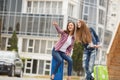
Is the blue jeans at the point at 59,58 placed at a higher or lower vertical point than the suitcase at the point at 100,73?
higher

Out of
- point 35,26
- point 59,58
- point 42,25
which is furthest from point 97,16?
point 59,58

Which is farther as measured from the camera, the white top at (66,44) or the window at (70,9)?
the window at (70,9)

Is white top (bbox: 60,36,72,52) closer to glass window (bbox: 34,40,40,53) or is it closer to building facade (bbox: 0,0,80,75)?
building facade (bbox: 0,0,80,75)

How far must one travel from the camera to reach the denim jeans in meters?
9.96

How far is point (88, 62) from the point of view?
10188 mm

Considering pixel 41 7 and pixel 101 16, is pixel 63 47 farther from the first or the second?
pixel 101 16

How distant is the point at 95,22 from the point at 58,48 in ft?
149

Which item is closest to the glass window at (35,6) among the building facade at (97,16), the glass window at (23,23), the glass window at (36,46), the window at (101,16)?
the glass window at (23,23)

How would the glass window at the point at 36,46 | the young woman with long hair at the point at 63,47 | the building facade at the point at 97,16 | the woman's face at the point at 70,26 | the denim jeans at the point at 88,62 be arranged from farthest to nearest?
the building facade at the point at 97,16
the glass window at the point at 36,46
the denim jeans at the point at 88,62
the young woman with long hair at the point at 63,47
the woman's face at the point at 70,26

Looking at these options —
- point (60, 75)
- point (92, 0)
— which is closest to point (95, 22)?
point (92, 0)

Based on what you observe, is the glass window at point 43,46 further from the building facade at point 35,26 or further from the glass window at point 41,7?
the glass window at point 41,7

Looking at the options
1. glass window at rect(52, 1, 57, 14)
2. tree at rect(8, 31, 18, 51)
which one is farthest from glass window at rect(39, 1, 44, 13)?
tree at rect(8, 31, 18, 51)

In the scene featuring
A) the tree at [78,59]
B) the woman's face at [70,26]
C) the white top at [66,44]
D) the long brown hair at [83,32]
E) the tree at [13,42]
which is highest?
the woman's face at [70,26]

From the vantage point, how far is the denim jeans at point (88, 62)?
32.7 ft
